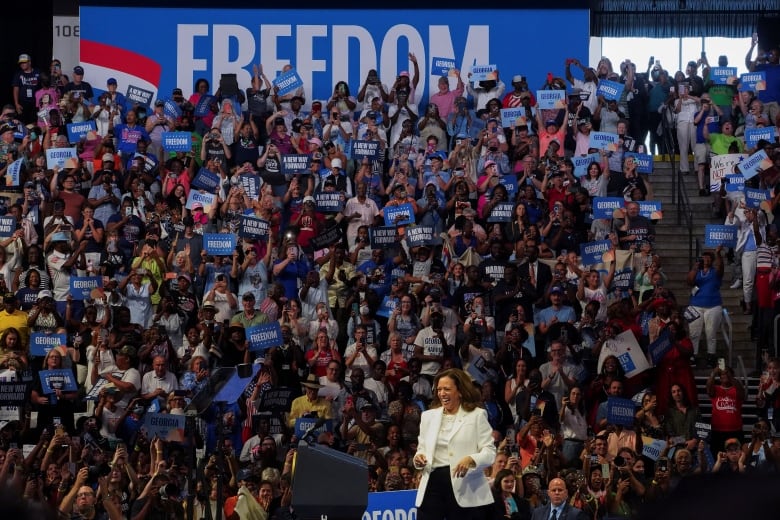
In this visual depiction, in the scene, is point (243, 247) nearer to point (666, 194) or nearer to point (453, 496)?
point (666, 194)

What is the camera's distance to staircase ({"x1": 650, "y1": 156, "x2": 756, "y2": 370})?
16.5 metres

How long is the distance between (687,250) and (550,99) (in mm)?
2911

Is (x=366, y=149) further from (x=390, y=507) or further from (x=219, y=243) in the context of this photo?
(x=390, y=507)

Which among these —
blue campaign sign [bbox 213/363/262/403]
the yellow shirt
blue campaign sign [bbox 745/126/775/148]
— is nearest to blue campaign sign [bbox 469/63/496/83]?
blue campaign sign [bbox 745/126/775/148]

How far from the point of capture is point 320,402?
13828 millimetres

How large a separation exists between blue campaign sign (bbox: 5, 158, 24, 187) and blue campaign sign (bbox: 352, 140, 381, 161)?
14.5 feet

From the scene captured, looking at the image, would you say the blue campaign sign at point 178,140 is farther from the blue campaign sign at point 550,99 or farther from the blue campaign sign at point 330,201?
the blue campaign sign at point 550,99

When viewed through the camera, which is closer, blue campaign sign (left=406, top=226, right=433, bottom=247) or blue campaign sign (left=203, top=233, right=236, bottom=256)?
blue campaign sign (left=203, top=233, right=236, bottom=256)

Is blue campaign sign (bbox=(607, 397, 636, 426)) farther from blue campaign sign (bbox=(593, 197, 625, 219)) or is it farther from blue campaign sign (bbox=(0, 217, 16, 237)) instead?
blue campaign sign (bbox=(0, 217, 16, 237))

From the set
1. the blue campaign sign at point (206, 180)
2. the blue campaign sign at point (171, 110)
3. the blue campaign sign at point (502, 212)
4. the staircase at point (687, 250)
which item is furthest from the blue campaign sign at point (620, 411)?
the blue campaign sign at point (171, 110)

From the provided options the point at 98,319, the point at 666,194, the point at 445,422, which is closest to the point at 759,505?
the point at 445,422

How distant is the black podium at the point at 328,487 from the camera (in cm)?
562

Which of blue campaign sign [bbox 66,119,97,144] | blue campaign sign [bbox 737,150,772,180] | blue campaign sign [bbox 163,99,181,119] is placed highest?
blue campaign sign [bbox 163,99,181,119]

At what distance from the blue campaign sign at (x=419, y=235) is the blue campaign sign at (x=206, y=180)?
9.75ft
